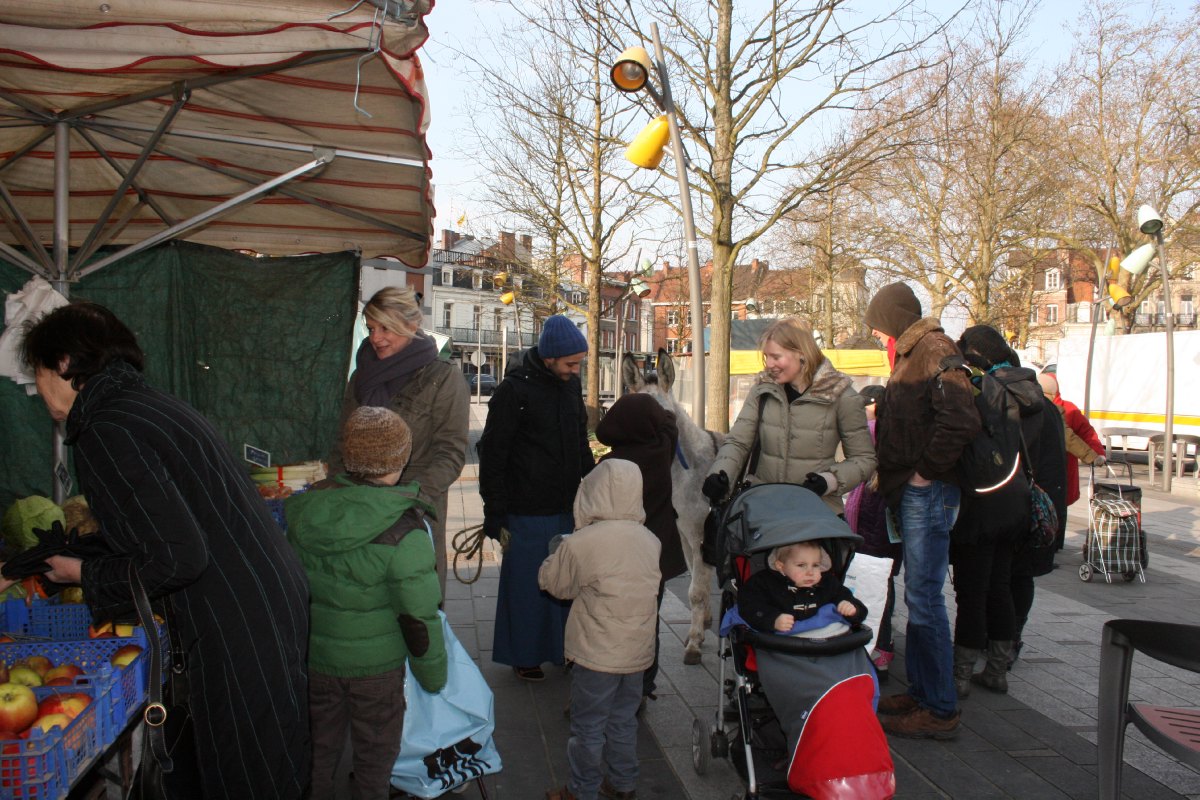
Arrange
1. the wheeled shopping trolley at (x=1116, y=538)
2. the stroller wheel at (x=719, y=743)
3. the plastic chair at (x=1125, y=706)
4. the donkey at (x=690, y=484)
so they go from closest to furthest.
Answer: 1. the plastic chair at (x=1125, y=706)
2. the stroller wheel at (x=719, y=743)
3. the donkey at (x=690, y=484)
4. the wheeled shopping trolley at (x=1116, y=538)

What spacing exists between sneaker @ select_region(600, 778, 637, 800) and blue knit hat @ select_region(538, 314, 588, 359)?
2.12 metres

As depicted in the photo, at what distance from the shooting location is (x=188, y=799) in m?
2.70

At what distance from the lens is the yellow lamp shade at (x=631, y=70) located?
26.8ft

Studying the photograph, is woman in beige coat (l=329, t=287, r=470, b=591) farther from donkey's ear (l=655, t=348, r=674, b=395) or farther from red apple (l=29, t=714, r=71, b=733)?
red apple (l=29, t=714, r=71, b=733)

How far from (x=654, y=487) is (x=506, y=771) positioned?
164cm

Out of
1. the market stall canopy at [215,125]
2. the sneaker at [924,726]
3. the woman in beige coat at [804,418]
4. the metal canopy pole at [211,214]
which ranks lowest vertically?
the sneaker at [924,726]

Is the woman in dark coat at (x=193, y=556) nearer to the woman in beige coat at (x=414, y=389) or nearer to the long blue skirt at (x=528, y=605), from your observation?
the woman in beige coat at (x=414, y=389)

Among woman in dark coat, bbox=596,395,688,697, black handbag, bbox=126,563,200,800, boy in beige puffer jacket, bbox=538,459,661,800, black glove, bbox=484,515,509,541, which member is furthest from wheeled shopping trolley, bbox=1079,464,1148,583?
black handbag, bbox=126,563,200,800

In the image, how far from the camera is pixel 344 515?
9.69 ft

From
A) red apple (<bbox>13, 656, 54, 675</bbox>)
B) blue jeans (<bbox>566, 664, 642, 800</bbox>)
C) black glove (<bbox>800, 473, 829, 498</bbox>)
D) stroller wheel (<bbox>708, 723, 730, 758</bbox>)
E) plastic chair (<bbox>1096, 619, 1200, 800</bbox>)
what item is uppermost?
black glove (<bbox>800, 473, 829, 498</bbox>)

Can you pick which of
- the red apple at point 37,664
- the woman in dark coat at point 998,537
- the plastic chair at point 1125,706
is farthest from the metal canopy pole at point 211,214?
the plastic chair at point 1125,706

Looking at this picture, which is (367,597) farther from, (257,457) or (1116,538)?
(1116,538)

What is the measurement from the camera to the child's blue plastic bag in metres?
3.34

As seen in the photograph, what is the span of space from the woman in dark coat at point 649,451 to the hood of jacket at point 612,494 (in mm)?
963
